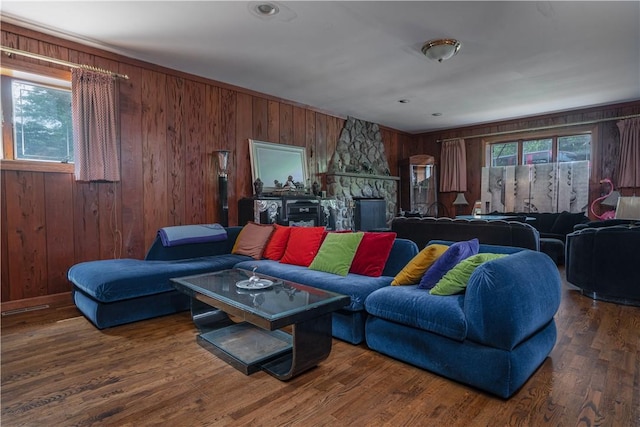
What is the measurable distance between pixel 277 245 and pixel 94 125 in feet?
7.48

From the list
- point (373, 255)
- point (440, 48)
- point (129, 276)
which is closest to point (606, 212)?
point (440, 48)

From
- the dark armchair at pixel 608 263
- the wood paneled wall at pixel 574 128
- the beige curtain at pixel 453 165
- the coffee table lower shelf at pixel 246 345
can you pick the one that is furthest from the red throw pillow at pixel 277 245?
the wood paneled wall at pixel 574 128

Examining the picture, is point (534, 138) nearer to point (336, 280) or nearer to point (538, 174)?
point (538, 174)

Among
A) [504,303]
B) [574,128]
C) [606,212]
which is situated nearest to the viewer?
[504,303]

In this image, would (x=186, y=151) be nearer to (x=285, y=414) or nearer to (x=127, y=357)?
(x=127, y=357)

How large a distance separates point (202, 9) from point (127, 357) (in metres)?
2.76

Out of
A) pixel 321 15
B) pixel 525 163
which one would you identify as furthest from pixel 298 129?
pixel 525 163

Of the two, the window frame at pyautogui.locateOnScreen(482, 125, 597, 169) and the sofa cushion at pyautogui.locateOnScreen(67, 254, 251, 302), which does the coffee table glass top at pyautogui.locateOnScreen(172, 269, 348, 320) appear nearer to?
the sofa cushion at pyautogui.locateOnScreen(67, 254, 251, 302)

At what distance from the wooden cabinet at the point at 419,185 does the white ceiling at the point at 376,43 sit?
2451 millimetres

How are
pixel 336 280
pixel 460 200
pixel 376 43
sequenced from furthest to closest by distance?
pixel 460 200
pixel 376 43
pixel 336 280

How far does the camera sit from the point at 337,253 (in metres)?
3.00

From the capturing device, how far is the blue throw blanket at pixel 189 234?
366 cm

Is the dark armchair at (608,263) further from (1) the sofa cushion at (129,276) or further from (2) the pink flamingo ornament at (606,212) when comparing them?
(1) the sofa cushion at (129,276)

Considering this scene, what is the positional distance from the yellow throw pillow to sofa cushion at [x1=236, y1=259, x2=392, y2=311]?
190 millimetres
